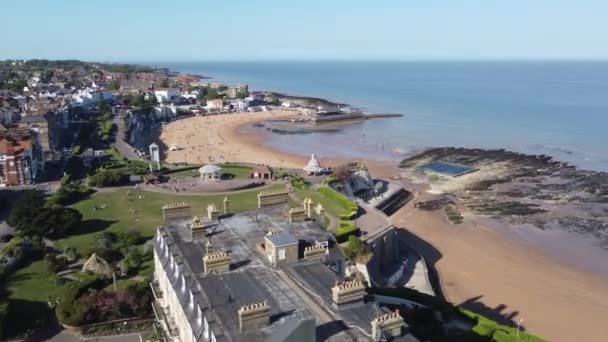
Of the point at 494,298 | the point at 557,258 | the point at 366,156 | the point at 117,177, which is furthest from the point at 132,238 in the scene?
the point at 366,156

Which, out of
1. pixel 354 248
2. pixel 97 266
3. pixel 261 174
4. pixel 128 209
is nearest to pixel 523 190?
pixel 261 174

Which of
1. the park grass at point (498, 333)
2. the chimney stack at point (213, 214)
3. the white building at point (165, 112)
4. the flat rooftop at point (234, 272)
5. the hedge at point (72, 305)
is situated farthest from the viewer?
the white building at point (165, 112)

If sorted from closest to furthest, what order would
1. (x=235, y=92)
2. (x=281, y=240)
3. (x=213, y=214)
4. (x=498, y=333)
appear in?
(x=281, y=240) → (x=498, y=333) → (x=213, y=214) → (x=235, y=92)

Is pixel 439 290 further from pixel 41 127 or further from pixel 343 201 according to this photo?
pixel 41 127

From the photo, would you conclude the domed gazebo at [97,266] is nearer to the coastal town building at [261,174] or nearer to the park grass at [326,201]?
the park grass at [326,201]

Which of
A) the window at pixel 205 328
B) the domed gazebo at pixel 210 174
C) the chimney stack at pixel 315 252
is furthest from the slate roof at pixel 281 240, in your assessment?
the domed gazebo at pixel 210 174

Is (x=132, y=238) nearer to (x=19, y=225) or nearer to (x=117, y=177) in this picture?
(x=19, y=225)

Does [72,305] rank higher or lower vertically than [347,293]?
lower
